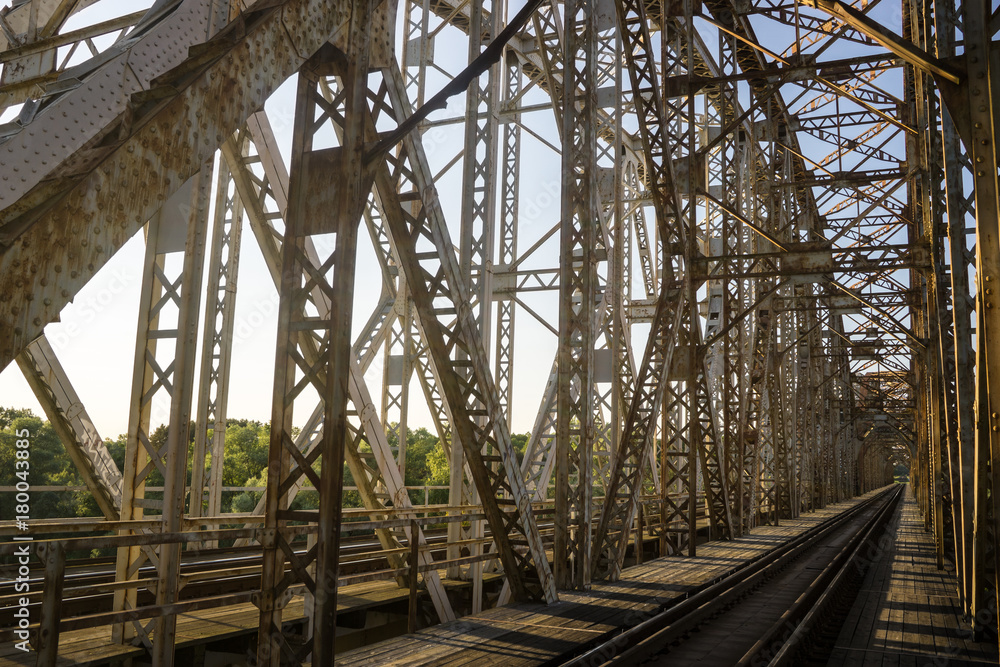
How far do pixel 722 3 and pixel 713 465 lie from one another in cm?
1036

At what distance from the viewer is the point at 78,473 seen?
17.0 meters

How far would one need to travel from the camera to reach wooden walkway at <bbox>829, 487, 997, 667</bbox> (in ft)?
22.5

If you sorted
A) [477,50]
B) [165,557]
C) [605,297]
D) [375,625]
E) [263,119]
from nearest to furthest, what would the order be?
[165,557], [263,119], [375,625], [477,50], [605,297]

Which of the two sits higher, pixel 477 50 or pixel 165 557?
pixel 477 50

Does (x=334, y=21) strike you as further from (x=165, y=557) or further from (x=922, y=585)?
(x=922, y=585)

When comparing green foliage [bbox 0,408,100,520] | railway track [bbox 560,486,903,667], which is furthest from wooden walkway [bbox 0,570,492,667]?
green foliage [bbox 0,408,100,520]

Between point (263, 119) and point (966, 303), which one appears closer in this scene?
point (263, 119)

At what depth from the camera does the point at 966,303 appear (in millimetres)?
8859

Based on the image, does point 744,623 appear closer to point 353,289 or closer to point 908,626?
point 908,626

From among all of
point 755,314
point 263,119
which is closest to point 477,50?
point 263,119

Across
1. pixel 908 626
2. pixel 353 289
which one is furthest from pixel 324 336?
pixel 908 626

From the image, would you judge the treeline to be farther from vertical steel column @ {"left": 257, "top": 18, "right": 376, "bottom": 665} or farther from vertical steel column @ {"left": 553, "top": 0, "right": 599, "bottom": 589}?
vertical steel column @ {"left": 553, "top": 0, "right": 599, "bottom": 589}

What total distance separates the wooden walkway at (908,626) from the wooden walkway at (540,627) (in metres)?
1.99

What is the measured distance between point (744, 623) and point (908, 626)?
165 centimetres
